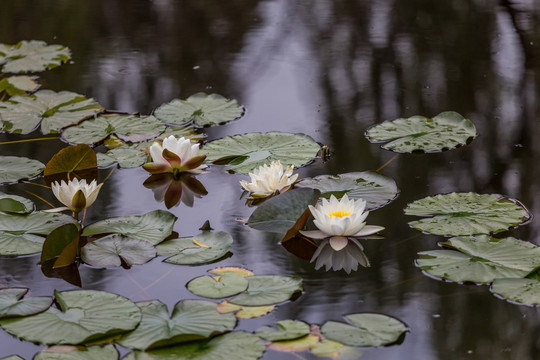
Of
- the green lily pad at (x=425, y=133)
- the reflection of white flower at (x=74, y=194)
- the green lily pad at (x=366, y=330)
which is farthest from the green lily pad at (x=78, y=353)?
the green lily pad at (x=425, y=133)

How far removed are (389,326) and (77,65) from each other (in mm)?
1980

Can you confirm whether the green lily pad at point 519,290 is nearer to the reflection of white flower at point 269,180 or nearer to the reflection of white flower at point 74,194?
the reflection of white flower at point 269,180

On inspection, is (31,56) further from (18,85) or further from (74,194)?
(74,194)

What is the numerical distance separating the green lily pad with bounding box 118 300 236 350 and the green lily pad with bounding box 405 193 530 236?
0.57 m

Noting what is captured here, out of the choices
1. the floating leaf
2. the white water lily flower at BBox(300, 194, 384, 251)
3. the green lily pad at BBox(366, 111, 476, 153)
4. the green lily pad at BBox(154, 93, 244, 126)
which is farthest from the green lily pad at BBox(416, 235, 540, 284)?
the green lily pad at BBox(154, 93, 244, 126)

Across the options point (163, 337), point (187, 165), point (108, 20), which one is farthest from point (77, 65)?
point (163, 337)

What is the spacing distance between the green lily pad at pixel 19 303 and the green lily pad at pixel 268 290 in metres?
0.38

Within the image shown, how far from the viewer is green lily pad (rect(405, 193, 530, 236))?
167cm

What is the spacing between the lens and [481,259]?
5.06 feet

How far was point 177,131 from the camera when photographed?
2260 mm

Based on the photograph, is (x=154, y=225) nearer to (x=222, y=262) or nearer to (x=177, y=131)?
(x=222, y=262)

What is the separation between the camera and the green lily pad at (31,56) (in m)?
2.86

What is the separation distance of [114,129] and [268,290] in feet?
3.47

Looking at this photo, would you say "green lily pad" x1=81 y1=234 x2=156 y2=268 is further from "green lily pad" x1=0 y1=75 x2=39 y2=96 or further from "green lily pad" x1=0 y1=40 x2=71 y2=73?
"green lily pad" x1=0 y1=40 x2=71 y2=73
